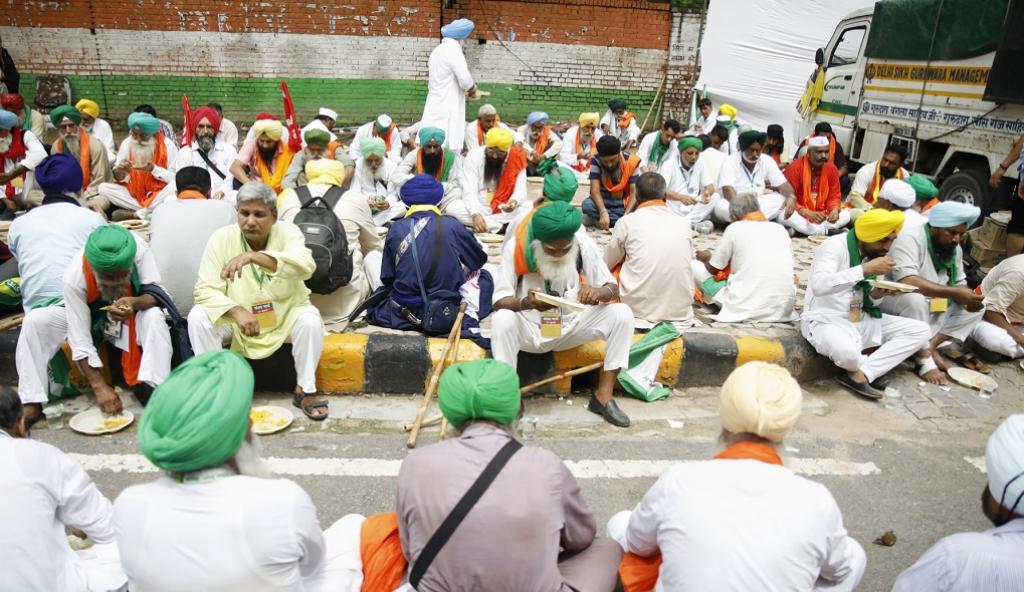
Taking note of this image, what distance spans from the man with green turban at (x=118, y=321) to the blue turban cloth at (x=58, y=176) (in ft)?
2.96

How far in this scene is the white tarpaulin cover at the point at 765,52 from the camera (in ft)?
49.7

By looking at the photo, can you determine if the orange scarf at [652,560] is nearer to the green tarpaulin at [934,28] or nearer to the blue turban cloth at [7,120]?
the green tarpaulin at [934,28]

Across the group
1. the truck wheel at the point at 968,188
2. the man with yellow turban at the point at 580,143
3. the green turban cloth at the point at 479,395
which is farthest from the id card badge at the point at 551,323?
the man with yellow turban at the point at 580,143

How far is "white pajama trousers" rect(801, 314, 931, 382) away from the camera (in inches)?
187

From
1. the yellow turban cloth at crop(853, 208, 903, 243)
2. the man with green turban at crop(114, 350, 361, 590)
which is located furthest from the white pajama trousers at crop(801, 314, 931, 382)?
the man with green turban at crop(114, 350, 361, 590)

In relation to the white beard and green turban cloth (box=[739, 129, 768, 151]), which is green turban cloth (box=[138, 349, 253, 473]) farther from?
green turban cloth (box=[739, 129, 768, 151])

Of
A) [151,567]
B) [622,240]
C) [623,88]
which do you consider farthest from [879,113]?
[151,567]

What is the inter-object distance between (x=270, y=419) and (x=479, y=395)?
2.30m

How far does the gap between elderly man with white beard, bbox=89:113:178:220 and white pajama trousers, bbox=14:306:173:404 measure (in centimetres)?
424

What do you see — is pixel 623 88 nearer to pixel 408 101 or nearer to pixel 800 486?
pixel 408 101

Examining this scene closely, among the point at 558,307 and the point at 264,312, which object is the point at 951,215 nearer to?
the point at 558,307

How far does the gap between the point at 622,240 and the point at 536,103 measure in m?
9.60

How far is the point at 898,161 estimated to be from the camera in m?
8.18

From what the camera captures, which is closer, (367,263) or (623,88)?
(367,263)
